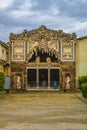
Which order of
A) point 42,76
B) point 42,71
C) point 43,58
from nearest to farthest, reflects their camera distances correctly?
1. point 42,76
2. point 42,71
3. point 43,58

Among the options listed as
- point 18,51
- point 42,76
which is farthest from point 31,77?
point 18,51

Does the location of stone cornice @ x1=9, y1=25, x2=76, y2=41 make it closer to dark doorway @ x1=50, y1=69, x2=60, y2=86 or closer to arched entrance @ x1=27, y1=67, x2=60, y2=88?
arched entrance @ x1=27, y1=67, x2=60, y2=88

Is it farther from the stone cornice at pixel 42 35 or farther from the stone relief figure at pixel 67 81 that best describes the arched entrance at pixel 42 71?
the stone cornice at pixel 42 35

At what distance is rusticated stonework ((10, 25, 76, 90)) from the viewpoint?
55406 mm

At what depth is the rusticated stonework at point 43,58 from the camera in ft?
182

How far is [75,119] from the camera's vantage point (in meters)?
20.3

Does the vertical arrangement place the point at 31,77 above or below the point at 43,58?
below

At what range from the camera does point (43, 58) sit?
185 ft

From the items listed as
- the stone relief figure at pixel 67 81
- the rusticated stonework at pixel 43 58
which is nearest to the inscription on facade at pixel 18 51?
the rusticated stonework at pixel 43 58

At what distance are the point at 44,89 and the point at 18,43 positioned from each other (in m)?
7.07

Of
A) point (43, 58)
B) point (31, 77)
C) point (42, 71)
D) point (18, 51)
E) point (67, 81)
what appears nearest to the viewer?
point (67, 81)

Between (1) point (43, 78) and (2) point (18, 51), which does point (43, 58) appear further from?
(2) point (18, 51)

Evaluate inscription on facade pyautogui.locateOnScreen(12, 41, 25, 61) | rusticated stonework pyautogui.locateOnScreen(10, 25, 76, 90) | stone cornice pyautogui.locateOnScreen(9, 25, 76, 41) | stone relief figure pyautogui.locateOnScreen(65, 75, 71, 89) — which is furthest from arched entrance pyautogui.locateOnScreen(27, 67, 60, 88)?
stone cornice pyautogui.locateOnScreen(9, 25, 76, 41)

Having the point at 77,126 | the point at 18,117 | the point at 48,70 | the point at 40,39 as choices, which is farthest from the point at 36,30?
the point at 77,126
